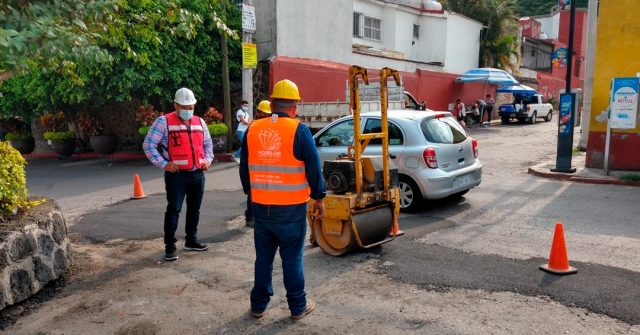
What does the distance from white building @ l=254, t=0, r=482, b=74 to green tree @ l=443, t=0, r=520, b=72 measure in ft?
2.94

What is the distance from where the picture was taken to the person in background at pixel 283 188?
4.16 m

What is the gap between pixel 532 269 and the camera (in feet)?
17.5

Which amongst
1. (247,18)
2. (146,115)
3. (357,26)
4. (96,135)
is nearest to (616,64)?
(247,18)

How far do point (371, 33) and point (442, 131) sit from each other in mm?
18347

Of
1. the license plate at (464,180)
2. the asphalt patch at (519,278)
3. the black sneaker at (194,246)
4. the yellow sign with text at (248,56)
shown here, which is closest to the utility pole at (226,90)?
the yellow sign with text at (248,56)

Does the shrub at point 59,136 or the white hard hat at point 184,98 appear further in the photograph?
the shrub at point 59,136

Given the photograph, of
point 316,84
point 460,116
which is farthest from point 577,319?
point 460,116

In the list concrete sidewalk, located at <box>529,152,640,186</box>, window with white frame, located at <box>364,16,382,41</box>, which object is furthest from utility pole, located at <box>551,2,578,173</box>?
window with white frame, located at <box>364,16,382,41</box>

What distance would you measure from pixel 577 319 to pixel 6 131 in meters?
22.8

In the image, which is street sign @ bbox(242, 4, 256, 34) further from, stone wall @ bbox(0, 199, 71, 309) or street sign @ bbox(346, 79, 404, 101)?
stone wall @ bbox(0, 199, 71, 309)

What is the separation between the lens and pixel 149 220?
7.98m

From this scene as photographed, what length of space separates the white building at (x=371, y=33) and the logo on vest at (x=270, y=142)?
46.3 ft

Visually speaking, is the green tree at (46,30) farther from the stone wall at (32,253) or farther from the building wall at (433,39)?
the building wall at (433,39)

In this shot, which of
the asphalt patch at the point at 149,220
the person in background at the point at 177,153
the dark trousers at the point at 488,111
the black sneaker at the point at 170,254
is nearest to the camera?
the person in background at the point at 177,153
